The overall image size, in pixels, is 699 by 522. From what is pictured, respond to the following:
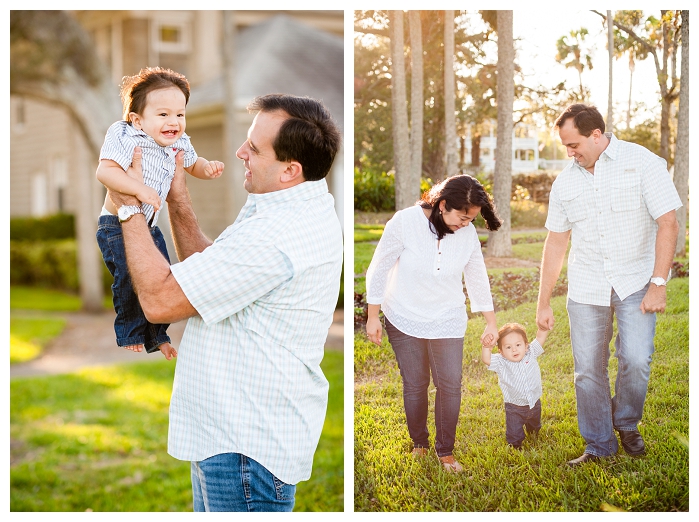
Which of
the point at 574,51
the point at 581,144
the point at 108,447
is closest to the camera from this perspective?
the point at 581,144

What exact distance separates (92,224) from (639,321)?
686 cm

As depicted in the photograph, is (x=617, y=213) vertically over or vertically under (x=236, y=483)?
over

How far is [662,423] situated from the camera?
2678mm

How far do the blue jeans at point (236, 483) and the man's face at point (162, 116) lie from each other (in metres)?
0.85

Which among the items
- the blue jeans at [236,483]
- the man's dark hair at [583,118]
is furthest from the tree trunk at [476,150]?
the blue jeans at [236,483]

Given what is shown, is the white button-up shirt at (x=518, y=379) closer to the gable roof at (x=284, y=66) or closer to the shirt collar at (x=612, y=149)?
the shirt collar at (x=612, y=149)

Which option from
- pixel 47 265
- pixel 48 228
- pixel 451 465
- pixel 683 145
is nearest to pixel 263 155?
pixel 451 465

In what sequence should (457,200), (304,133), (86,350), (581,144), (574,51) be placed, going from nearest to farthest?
1. (304,133)
2. (457,200)
3. (581,144)
4. (574,51)
5. (86,350)

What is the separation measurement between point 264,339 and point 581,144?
150 cm

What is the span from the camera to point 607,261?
256 centimetres

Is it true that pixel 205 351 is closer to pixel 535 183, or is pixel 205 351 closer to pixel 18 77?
pixel 535 183

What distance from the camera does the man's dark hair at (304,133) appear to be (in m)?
1.76

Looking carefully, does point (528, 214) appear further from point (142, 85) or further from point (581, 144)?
point (142, 85)
